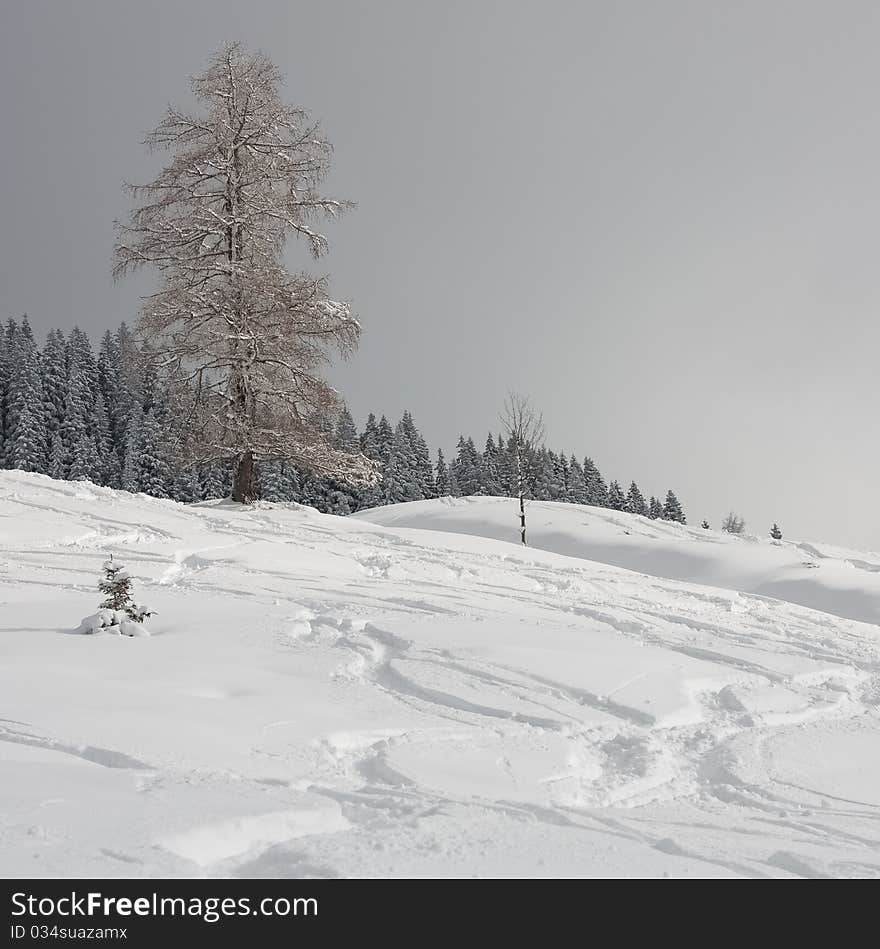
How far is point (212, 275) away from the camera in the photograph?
15.7m

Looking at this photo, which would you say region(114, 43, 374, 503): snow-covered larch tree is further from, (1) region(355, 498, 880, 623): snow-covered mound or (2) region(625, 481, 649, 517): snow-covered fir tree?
(2) region(625, 481, 649, 517): snow-covered fir tree

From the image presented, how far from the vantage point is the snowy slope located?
92.7 inches

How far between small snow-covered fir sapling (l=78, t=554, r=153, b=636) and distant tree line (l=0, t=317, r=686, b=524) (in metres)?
46.2

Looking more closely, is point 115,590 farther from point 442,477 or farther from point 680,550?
point 442,477

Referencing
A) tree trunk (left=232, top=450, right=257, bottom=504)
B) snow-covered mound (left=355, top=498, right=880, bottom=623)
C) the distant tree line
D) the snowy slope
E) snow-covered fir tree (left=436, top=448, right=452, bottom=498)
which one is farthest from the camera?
snow-covered fir tree (left=436, top=448, right=452, bottom=498)

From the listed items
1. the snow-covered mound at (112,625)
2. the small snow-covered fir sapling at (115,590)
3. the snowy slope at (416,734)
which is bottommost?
the snowy slope at (416,734)

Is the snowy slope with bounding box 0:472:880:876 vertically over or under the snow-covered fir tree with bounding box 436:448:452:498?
under

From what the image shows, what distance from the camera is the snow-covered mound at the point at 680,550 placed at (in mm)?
14023

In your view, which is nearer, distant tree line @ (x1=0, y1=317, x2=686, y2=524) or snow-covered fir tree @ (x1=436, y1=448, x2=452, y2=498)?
distant tree line @ (x1=0, y1=317, x2=686, y2=524)

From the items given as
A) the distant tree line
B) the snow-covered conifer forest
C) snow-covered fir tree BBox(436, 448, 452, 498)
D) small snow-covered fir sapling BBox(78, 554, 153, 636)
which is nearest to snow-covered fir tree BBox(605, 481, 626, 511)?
the distant tree line

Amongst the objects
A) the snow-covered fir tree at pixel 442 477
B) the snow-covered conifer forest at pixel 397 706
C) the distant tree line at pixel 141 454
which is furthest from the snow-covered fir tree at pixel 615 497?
the snow-covered conifer forest at pixel 397 706

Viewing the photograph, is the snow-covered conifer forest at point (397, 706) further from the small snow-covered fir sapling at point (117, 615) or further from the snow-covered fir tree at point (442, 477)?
the snow-covered fir tree at point (442, 477)

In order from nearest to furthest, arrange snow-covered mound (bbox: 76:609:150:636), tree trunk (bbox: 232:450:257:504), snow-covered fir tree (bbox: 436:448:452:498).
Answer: snow-covered mound (bbox: 76:609:150:636), tree trunk (bbox: 232:450:257:504), snow-covered fir tree (bbox: 436:448:452:498)

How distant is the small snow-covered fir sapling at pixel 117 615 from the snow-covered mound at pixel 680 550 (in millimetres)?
12277
